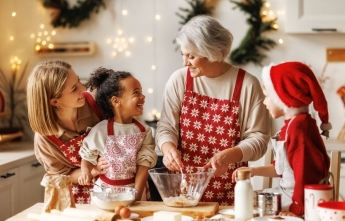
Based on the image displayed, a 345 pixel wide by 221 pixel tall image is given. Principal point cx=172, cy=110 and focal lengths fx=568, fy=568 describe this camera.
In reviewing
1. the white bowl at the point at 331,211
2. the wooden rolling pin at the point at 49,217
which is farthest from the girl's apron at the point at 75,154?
the white bowl at the point at 331,211

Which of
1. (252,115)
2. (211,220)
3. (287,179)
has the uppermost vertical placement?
(252,115)

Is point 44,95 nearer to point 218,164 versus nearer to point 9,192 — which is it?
point 218,164

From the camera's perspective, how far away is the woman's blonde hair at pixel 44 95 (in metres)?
2.12

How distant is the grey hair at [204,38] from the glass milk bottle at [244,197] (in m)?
0.61

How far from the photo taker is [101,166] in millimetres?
2156

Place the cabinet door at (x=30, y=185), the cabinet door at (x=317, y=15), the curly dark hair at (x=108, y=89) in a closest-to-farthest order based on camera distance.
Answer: the curly dark hair at (x=108, y=89) < the cabinet door at (x=30, y=185) < the cabinet door at (x=317, y=15)

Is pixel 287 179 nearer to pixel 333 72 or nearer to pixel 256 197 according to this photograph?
pixel 256 197

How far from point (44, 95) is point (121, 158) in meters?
0.37

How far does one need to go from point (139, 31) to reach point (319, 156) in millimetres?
2475

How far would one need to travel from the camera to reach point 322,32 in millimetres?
3791

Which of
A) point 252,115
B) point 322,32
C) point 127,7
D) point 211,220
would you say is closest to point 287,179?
point 211,220

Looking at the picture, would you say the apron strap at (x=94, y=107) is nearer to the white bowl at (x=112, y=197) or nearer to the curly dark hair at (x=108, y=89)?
the curly dark hair at (x=108, y=89)

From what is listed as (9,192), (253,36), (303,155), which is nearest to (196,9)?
(253,36)

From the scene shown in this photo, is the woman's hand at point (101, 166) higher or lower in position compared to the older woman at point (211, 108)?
lower
